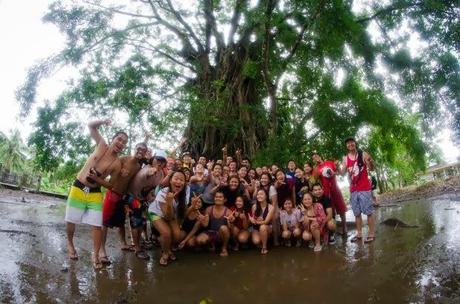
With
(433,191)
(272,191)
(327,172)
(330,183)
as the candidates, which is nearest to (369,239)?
(330,183)

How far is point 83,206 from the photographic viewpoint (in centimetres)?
447

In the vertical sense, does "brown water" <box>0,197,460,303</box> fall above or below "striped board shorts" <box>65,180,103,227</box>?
below

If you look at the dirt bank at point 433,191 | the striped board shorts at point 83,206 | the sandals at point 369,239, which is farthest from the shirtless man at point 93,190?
the dirt bank at point 433,191

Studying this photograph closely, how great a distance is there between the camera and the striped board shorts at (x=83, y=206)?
174 inches

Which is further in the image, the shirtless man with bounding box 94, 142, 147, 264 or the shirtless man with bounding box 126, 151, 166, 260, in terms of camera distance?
the shirtless man with bounding box 126, 151, 166, 260

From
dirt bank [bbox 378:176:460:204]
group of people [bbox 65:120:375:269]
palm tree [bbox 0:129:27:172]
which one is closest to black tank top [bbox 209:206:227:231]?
group of people [bbox 65:120:375:269]

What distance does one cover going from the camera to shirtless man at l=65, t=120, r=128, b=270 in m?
4.42

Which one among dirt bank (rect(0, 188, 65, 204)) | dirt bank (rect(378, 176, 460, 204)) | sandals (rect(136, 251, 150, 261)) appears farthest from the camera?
dirt bank (rect(378, 176, 460, 204))

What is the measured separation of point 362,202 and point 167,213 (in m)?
2.81

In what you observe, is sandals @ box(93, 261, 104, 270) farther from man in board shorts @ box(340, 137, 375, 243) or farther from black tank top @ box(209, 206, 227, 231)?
man in board shorts @ box(340, 137, 375, 243)

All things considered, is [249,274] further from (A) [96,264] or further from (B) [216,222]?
(A) [96,264]

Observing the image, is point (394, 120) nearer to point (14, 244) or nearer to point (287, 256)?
point (287, 256)

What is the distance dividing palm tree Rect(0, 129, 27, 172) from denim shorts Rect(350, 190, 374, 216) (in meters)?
34.5

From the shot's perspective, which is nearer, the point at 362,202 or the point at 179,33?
the point at 362,202
